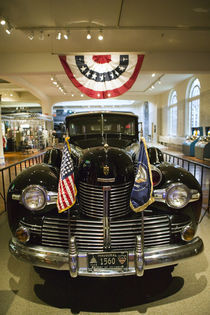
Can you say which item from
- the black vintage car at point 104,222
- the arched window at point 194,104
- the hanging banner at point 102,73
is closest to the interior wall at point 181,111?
the arched window at point 194,104

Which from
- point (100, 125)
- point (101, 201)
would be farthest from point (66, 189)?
point (100, 125)

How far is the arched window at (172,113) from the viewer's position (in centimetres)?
1517

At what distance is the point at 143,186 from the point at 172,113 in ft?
49.7

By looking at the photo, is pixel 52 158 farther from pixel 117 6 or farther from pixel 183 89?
pixel 183 89

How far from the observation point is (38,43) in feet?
21.2

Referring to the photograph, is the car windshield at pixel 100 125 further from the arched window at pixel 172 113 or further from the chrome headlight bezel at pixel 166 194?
the arched window at pixel 172 113

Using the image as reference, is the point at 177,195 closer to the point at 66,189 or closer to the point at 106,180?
the point at 106,180

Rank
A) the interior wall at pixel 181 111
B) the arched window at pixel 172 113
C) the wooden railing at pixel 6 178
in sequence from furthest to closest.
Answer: the arched window at pixel 172 113 → the interior wall at pixel 181 111 → the wooden railing at pixel 6 178

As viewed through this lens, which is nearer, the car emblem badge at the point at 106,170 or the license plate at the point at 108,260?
the license plate at the point at 108,260

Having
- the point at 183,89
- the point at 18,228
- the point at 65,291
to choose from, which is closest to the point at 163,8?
the point at 18,228

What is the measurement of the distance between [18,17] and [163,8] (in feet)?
10.7

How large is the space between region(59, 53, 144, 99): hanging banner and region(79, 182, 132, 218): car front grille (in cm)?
270

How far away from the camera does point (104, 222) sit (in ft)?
5.68

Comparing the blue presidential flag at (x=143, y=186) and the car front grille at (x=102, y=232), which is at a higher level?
the blue presidential flag at (x=143, y=186)
